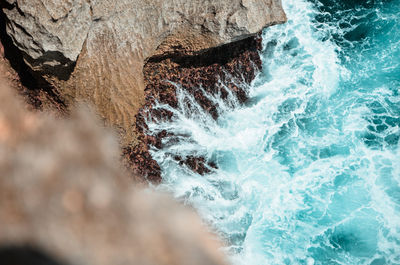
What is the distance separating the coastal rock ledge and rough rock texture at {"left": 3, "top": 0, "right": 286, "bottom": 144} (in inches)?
0.5

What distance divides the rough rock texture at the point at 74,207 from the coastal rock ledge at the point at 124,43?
14.9 feet

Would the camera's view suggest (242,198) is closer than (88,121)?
No

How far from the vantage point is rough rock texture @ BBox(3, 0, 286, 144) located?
18.2 feet

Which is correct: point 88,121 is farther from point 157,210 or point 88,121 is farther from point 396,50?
point 396,50

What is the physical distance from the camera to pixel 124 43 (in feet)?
20.9

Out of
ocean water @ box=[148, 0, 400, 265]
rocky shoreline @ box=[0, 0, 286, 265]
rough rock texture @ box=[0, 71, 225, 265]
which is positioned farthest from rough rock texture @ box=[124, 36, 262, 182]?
rough rock texture @ box=[0, 71, 225, 265]

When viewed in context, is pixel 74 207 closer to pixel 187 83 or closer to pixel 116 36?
pixel 116 36

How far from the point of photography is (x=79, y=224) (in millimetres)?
757

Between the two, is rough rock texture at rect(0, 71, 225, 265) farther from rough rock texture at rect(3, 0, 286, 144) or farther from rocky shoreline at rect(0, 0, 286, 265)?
rough rock texture at rect(3, 0, 286, 144)

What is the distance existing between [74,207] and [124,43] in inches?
235

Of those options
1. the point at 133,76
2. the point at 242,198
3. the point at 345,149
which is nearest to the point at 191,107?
the point at 133,76

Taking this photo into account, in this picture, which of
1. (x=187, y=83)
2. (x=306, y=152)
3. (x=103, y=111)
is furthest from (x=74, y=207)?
(x=306, y=152)

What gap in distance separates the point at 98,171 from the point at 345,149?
809 cm

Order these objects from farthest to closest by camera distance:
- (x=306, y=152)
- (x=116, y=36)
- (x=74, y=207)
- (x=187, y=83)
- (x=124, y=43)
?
1. (x=306, y=152)
2. (x=187, y=83)
3. (x=124, y=43)
4. (x=116, y=36)
5. (x=74, y=207)
